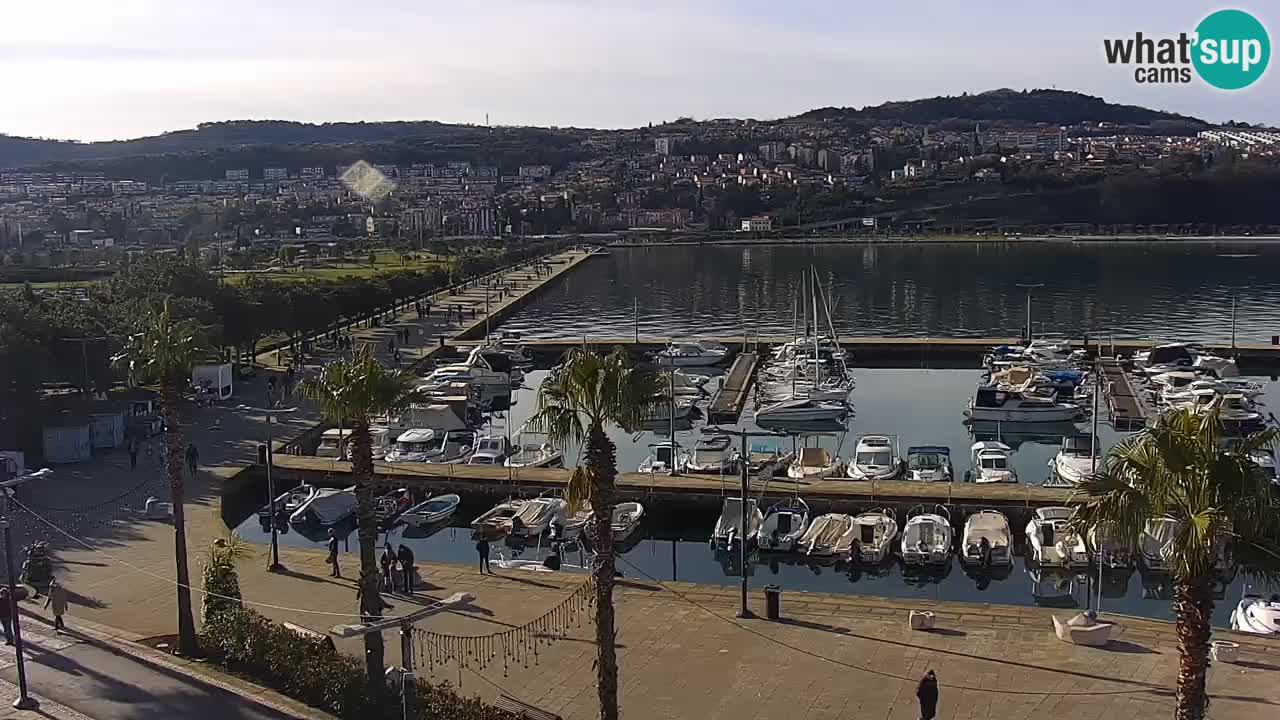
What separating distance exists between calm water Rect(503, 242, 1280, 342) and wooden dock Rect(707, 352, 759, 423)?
10.00 meters

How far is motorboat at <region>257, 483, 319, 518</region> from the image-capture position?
864 inches

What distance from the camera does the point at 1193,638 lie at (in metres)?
7.89

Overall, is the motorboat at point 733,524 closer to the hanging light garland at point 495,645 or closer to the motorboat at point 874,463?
the motorboat at point 874,463

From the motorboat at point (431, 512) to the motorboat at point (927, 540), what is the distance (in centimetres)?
808

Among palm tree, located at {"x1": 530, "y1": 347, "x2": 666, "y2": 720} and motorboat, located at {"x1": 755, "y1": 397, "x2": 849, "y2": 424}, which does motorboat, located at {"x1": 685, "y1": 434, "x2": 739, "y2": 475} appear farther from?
palm tree, located at {"x1": 530, "y1": 347, "x2": 666, "y2": 720}

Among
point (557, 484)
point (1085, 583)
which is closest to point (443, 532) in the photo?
point (557, 484)

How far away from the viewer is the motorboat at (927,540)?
18.6 m

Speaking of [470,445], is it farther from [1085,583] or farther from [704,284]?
[704,284]

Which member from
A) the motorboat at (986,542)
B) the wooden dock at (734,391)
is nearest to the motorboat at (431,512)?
the motorboat at (986,542)

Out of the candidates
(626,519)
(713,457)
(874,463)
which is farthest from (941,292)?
(626,519)

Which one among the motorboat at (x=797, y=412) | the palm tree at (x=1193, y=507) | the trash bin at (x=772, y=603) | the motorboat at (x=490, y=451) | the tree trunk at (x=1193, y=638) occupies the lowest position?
the motorboat at (x=797, y=412)

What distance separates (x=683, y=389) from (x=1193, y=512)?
2646cm

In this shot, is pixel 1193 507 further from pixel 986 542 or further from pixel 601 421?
pixel 986 542

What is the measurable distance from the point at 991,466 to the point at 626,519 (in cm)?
771
